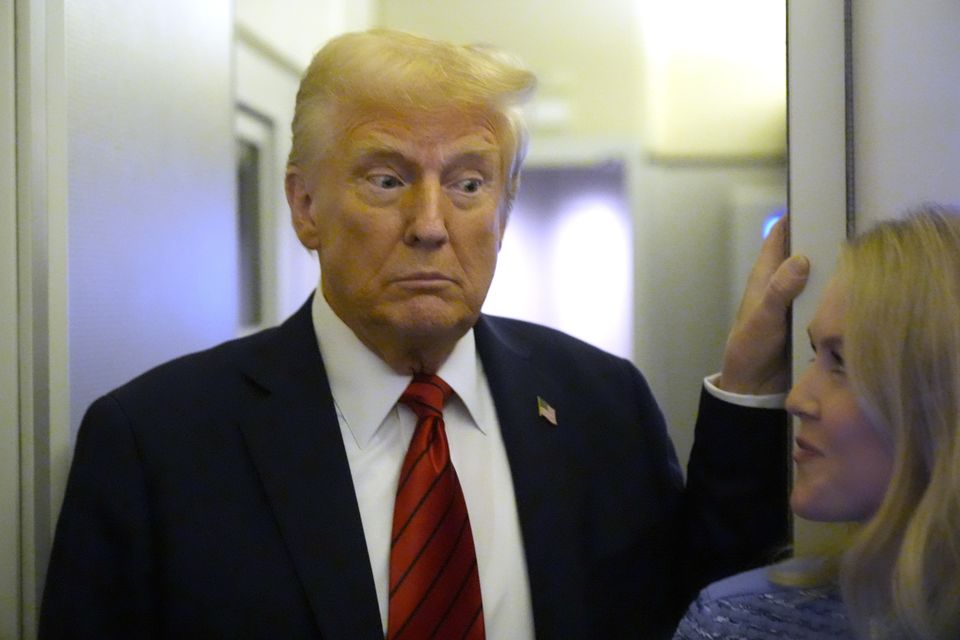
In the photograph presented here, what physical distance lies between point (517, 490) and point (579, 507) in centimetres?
8

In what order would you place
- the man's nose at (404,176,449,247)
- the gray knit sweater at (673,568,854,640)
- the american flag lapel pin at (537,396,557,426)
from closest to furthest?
the gray knit sweater at (673,568,854,640)
the man's nose at (404,176,449,247)
the american flag lapel pin at (537,396,557,426)

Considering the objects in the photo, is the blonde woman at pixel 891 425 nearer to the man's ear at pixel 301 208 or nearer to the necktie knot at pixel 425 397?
the necktie knot at pixel 425 397

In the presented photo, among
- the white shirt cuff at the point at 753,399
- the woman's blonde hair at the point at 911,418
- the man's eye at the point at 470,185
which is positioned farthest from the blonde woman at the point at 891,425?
the man's eye at the point at 470,185

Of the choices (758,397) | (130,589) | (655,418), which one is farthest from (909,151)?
(130,589)

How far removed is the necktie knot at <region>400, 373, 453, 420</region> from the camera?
105cm

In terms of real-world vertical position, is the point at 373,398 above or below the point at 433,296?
below

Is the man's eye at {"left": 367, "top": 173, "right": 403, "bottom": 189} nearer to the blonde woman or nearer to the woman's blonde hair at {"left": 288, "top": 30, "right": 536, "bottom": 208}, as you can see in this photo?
the woman's blonde hair at {"left": 288, "top": 30, "right": 536, "bottom": 208}

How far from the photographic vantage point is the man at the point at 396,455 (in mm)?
952

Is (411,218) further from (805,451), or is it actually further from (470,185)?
(805,451)

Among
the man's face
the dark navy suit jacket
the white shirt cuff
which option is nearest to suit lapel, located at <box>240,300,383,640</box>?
the dark navy suit jacket

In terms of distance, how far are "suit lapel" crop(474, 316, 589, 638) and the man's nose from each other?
193 millimetres

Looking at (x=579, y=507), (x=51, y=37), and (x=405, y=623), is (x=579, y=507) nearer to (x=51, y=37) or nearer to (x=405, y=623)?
(x=405, y=623)

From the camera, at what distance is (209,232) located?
152 cm

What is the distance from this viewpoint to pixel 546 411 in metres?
1.11
